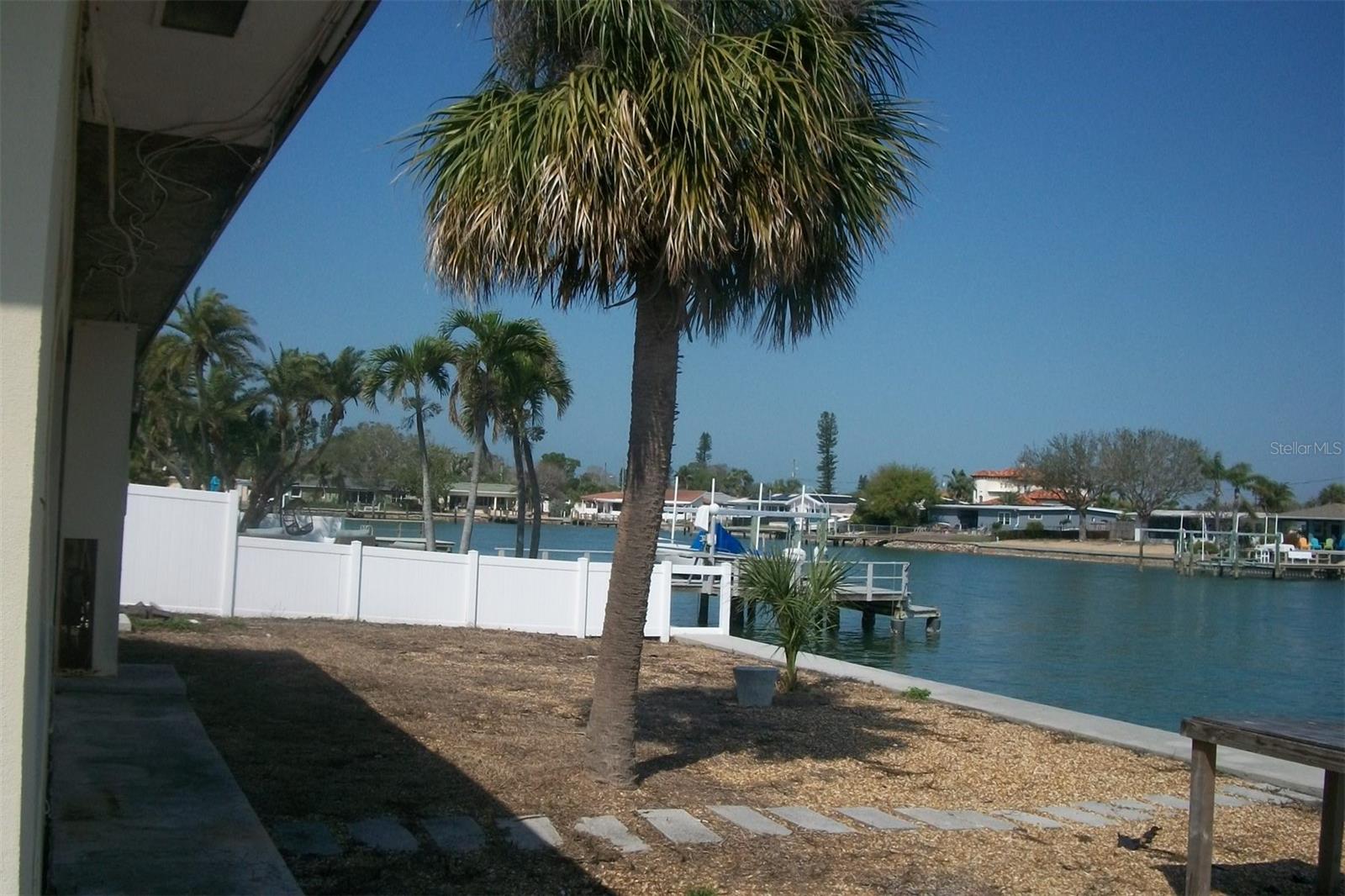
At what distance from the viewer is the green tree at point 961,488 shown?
13412cm

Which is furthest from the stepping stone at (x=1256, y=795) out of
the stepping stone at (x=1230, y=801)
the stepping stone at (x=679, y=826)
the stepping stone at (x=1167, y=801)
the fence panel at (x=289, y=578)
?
the fence panel at (x=289, y=578)

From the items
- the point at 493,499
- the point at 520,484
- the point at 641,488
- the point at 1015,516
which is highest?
the point at 641,488

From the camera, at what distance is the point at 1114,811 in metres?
8.79

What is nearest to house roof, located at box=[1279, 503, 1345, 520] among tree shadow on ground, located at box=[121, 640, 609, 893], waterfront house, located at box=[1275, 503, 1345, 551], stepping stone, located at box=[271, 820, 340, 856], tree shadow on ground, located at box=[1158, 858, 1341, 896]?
waterfront house, located at box=[1275, 503, 1345, 551]

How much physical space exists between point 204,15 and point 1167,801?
8.57 m

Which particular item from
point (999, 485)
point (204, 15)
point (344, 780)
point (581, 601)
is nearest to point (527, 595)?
point (581, 601)

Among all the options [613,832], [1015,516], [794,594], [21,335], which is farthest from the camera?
[1015,516]

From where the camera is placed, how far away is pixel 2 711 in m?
2.79

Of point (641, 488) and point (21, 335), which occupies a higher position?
point (21, 335)

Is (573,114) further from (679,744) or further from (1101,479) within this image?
(1101,479)

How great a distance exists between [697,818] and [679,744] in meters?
2.53

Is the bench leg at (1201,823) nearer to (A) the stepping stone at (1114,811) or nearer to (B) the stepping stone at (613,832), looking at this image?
(A) the stepping stone at (1114,811)

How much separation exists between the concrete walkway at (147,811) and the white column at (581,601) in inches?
399

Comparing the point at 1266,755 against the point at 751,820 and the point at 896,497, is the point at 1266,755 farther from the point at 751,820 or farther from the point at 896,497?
the point at 896,497
